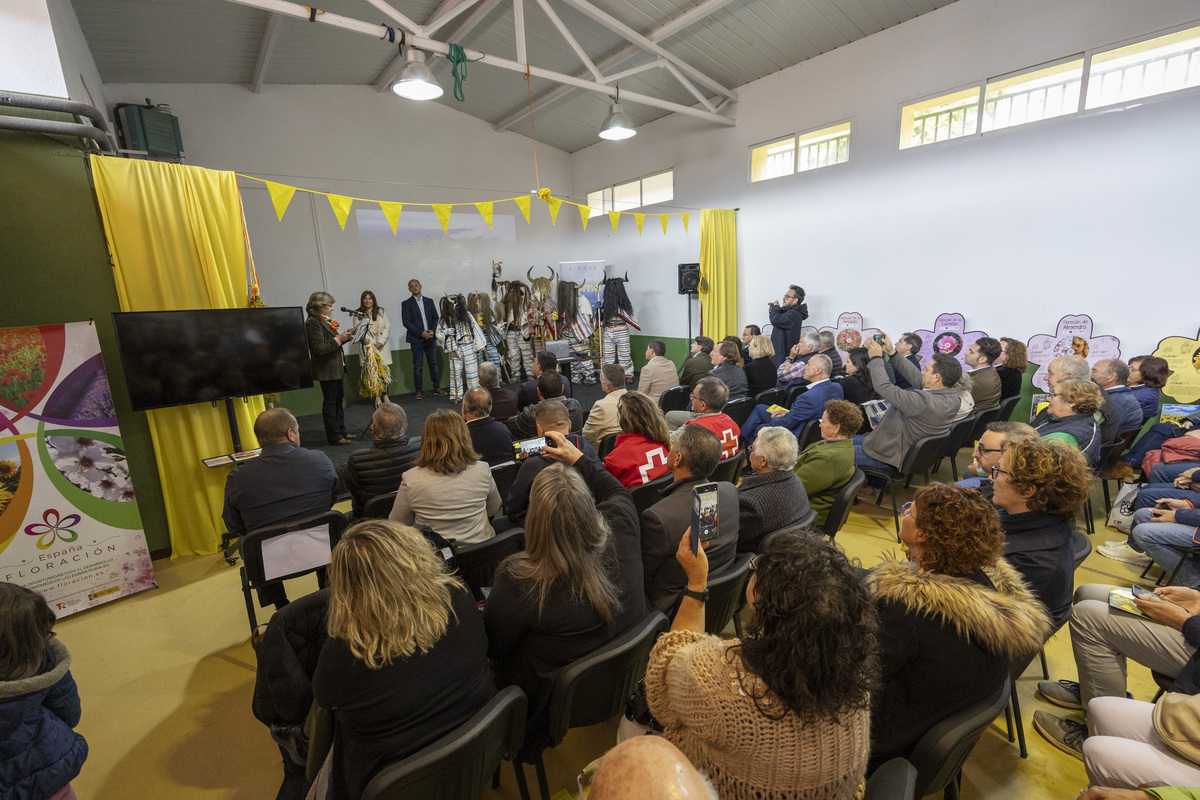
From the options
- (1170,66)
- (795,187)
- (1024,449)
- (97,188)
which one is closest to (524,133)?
(795,187)

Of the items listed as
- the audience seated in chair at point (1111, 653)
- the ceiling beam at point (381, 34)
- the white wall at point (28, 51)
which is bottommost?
the audience seated in chair at point (1111, 653)

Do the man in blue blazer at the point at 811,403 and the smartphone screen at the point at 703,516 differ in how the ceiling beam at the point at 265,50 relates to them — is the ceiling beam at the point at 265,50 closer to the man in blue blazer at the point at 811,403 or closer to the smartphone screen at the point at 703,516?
the man in blue blazer at the point at 811,403

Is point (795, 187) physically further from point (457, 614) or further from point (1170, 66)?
point (457, 614)

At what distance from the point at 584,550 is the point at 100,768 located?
2130 millimetres

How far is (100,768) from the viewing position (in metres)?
1.96

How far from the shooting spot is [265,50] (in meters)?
5.85

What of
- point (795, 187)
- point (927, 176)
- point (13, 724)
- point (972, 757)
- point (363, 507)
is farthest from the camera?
point (795, 187)

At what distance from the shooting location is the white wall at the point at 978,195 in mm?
4270

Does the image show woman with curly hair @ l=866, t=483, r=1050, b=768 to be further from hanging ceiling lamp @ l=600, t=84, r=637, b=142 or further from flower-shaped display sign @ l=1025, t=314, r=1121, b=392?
hanging ceiling lamp @ l=600, t=84, r=637, b=142

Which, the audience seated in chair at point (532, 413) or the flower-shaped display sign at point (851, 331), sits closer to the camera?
the audience seated in chair at point (532, 413)

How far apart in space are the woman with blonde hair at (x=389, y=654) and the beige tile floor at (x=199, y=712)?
776 mm

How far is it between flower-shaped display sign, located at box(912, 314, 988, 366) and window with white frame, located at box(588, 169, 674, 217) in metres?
4.69

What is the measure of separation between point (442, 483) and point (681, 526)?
1076 mm

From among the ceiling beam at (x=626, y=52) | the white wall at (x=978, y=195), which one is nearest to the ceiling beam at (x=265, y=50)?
the ceiling beam at (x=626, y=52)
